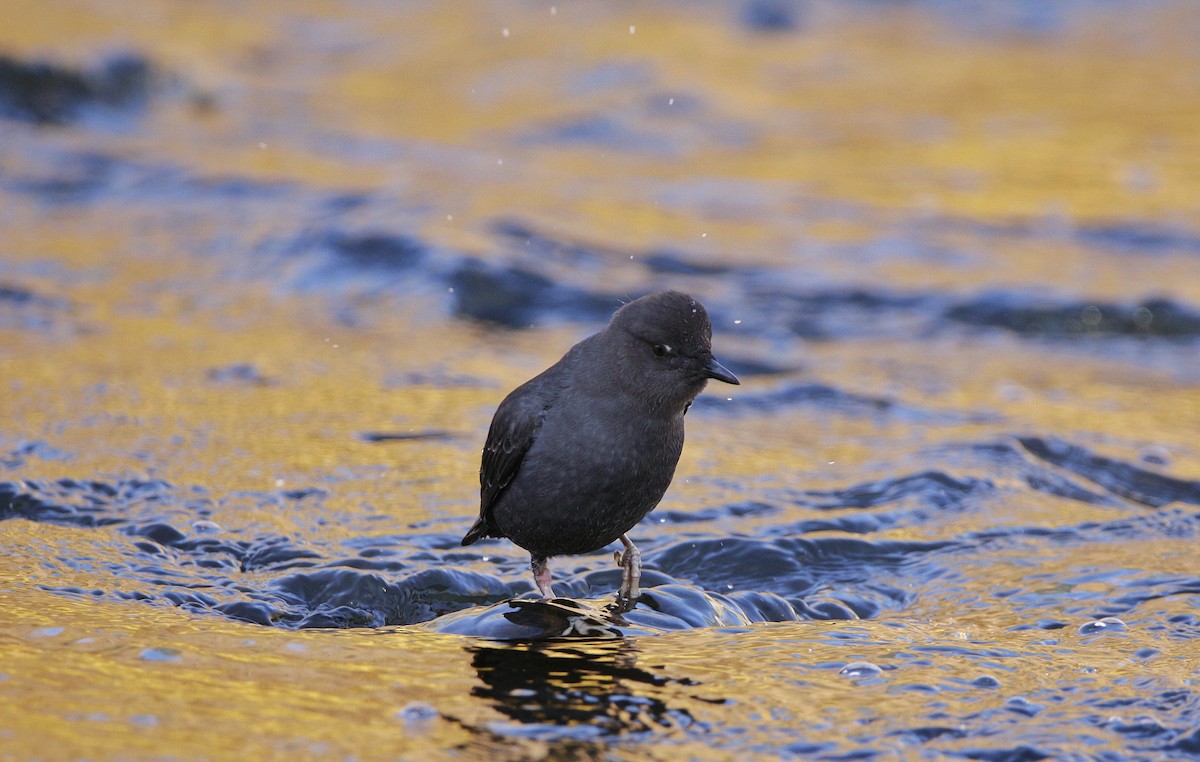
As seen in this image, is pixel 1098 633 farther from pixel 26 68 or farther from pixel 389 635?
pixel 26 68

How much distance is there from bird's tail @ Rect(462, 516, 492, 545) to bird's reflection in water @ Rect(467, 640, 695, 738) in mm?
859

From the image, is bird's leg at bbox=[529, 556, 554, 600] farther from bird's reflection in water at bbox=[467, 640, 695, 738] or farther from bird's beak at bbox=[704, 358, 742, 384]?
bird's beak at bbox=[704, 358, 742, 384]

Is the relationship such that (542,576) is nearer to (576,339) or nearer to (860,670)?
(860,670)

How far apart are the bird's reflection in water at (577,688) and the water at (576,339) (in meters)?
0.02

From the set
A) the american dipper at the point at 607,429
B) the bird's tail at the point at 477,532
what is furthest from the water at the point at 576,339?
the american dipper at the point at 607,429

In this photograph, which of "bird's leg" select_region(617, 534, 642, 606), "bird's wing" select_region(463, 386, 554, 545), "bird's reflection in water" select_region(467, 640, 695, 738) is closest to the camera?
"bird's reflection in water" select_region(467, 640, 695, 738)

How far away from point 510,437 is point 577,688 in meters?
1.17

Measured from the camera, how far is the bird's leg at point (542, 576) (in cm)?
534

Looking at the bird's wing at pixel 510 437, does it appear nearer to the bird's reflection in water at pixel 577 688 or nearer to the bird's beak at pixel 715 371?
the bird's beak at pixel 715 371

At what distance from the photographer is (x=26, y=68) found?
46.2 feet

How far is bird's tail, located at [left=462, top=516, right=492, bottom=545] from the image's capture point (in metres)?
5.52

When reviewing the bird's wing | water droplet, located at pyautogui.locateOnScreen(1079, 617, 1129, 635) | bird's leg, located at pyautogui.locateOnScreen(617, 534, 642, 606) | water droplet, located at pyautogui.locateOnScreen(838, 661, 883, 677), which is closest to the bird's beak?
the bird's wing

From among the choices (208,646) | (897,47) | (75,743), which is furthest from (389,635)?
(897,47)

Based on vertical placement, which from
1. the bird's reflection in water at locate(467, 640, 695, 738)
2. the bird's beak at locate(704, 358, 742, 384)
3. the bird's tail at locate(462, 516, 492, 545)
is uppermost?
the bird's beak at locate(704, 358, 742, 384)
